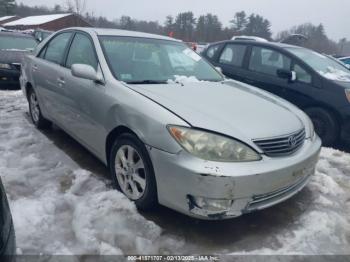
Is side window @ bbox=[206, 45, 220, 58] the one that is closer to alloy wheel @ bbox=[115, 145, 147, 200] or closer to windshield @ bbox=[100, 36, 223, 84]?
windshield @ bbox=[100, 36, 223, 84]

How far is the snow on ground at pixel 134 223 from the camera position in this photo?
8.69ft

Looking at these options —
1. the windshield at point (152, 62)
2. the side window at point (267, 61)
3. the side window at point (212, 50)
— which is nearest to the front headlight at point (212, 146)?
the windshield at point (152, 62)

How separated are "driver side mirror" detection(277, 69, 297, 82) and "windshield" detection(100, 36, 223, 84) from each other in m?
1.83

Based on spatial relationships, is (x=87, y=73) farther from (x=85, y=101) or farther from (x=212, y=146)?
(x=212, y=146)

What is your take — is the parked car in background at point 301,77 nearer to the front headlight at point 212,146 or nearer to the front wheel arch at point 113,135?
the front headlight at point 212,146

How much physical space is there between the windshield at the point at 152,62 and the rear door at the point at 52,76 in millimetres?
861

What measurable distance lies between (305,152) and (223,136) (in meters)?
0.89

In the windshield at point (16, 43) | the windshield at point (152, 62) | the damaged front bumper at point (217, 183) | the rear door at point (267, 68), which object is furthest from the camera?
the windshield at point (16, 43)

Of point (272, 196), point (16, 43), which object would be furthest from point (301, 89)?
point (16, 43)

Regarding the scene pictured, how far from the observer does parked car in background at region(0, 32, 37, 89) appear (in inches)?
327

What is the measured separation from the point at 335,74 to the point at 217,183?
4101mm

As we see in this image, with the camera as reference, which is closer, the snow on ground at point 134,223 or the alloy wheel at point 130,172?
the snow on ground at point 134,223

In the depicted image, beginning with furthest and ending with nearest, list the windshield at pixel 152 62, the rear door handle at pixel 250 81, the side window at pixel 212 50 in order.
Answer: the side window at pixel 212 50 < the rear door handle at pixel 250 81 < the windshield at pixel 152 62

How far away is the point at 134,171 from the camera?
9.95 ft
